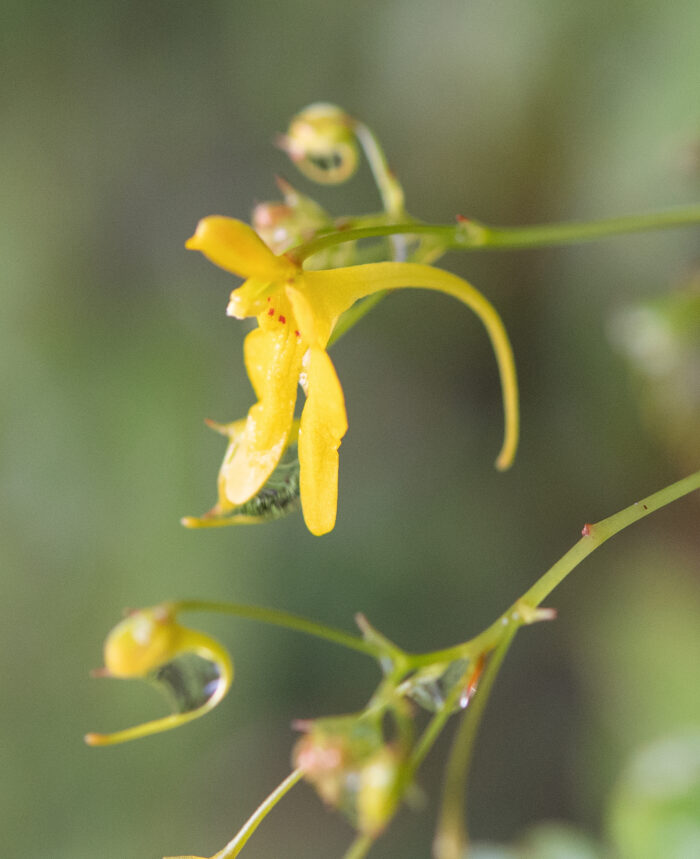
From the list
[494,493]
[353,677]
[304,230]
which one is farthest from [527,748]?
[304,230]

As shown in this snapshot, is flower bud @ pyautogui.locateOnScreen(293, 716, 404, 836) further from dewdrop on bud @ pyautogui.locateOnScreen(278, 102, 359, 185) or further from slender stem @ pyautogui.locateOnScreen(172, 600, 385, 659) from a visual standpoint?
dewdrop on bud @ pyautogui.locateOnScreen(278, 102, 359, 185)

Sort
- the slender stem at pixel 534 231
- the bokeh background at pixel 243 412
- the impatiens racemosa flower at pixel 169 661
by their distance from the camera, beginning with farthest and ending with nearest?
1. the bokeh background at pixel 243 412
2. the slender stem at pixel 534 231
3. the impatiens racemosa flower at pixel 169 661

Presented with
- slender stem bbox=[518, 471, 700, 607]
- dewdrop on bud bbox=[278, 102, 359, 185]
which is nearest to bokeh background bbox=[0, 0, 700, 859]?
dewdrop on bud bbox=[278, 102, 359, 185]

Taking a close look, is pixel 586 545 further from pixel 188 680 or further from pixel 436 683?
pixel 188 680

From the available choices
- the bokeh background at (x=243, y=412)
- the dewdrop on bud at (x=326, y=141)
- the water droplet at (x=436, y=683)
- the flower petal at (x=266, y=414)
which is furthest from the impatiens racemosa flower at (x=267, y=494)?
the bokeh background at (x=243, y=412)

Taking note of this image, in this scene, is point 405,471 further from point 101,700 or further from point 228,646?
point 101,700

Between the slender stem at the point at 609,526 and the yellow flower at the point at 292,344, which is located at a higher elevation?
the yellow flower at the point at 292,344

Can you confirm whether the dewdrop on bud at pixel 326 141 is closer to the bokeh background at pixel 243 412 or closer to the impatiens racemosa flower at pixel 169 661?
the impatiens racemosa flower at pixel 169 661

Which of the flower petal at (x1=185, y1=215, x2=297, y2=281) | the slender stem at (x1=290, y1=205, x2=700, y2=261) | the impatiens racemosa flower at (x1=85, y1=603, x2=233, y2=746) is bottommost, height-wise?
the impatiens racemosa flower at (x1=85, y1=603, x2=233, y2=746)
